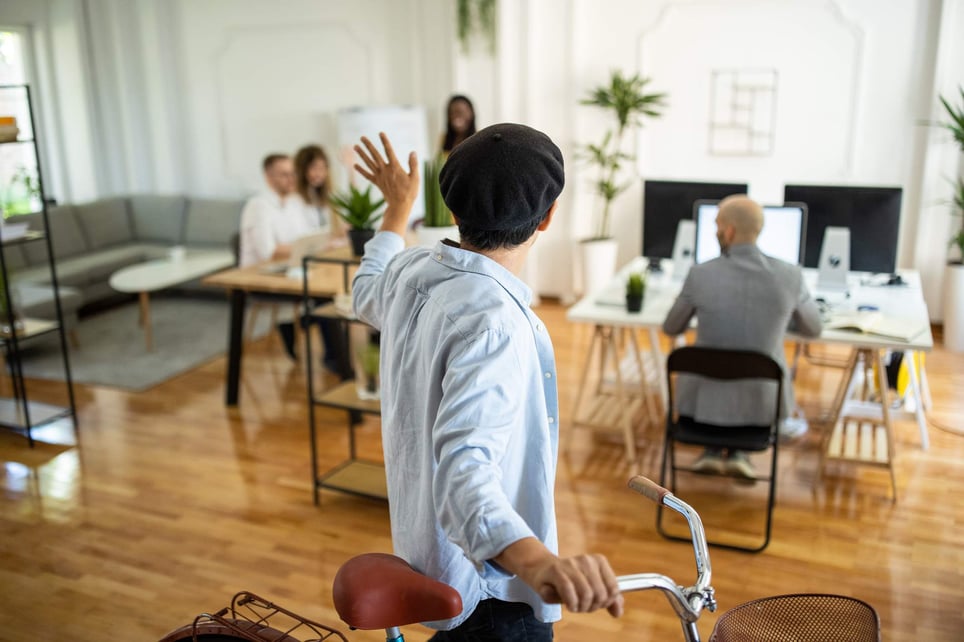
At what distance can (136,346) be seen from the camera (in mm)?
6152

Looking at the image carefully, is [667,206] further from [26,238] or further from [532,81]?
[26,238]

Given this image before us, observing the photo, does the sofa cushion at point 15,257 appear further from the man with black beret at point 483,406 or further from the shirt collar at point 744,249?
the man with black beret at point 483,406

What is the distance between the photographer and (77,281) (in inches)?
266

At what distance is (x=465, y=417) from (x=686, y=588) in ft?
1.52

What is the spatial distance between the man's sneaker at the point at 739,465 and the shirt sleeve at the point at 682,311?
65 cm

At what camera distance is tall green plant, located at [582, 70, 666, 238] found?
6.17 meters

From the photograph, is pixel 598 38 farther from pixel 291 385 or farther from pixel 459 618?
pixel 459 618

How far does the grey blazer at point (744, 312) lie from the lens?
3.41m

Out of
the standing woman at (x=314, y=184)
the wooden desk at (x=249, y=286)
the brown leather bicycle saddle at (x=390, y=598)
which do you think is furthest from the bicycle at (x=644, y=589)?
the standing woman at (x=314, y=184)

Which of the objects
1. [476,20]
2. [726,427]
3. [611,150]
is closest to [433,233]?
[726,427]

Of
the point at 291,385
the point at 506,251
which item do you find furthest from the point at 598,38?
the point at 506,251

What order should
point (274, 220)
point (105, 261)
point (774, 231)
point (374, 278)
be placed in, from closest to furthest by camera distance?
point (374, 278) < point (774, 231) < point (274, 220) < point (105, 261)

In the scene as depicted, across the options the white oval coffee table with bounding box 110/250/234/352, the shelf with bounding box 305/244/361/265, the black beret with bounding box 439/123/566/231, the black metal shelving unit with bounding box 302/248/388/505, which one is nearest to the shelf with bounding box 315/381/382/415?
the black metal shelving unit with bounding box 302/248/388/505

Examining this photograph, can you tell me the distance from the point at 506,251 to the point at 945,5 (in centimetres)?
528
